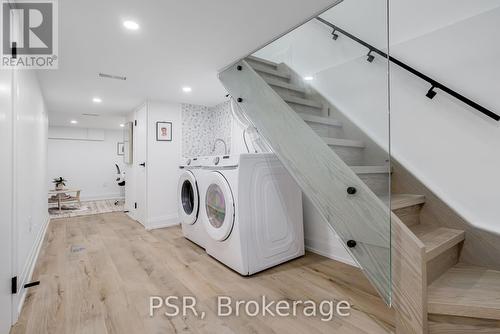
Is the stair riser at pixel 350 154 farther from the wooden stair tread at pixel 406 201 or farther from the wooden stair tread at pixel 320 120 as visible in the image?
the wooden stair tread at pixel 406 201

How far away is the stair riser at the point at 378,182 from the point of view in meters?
1.28

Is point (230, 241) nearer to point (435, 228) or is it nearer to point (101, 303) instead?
point (101, 303)

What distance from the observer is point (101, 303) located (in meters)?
1.68

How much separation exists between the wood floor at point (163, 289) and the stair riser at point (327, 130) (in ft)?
3.95

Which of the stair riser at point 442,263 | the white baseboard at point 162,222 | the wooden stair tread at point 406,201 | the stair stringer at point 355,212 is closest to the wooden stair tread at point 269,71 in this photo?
the stair stringer at point 355,212

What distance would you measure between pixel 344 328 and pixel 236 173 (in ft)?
4.37

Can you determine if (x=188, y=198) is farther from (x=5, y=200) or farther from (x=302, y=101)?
(x=302, y=101)

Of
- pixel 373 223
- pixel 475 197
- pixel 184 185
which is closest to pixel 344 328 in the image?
pixel 373 223

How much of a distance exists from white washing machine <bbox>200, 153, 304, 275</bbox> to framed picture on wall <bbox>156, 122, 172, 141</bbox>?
1.71m

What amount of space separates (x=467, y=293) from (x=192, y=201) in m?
2.57

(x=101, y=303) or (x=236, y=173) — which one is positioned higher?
(x=236, y=173)

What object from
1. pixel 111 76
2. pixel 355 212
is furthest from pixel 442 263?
pixel 111 76

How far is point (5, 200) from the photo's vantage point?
1384 mm

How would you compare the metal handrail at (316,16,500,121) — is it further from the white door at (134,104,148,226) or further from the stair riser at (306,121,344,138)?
the white door at (134,104,148,226)
